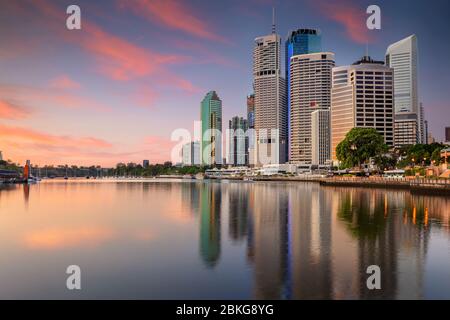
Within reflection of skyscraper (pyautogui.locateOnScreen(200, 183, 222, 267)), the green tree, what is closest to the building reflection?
reflection of skyscraper (pyautogui.locateOnScreen(200, 183, 222, 267))

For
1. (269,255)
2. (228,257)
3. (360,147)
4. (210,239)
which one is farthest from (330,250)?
(360,147)

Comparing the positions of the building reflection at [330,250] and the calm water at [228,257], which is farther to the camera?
the calm water at [228,257]

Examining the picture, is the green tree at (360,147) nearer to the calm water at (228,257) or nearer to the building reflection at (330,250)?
the building reflection at (330,250)

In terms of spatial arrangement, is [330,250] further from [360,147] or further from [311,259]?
A: [360,147]

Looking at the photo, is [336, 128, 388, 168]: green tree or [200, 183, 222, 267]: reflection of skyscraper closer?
[200, 183, 222, 267]: reflection of skyscraper

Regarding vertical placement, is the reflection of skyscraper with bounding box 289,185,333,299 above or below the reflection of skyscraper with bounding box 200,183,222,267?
above

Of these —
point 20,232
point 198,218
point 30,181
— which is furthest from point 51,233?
A: point 30,181

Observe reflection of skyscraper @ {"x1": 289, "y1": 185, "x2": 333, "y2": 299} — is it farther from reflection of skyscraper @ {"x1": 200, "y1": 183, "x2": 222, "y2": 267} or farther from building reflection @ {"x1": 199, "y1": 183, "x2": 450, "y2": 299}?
reflection of skyscraper @ {"x1": 200, "y1": 183, "x2": 222, "y2": 267}

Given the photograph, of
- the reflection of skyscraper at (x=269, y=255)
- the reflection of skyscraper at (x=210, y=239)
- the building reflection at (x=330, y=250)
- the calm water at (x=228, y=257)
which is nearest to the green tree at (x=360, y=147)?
the building reflection at (x=330, y=250)

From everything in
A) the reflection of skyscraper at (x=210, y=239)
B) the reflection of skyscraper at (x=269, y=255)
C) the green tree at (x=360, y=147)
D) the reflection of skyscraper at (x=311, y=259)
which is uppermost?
the green tree at (x=360, y=147)

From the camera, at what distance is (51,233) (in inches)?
1302

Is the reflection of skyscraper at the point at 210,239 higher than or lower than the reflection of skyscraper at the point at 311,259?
lower

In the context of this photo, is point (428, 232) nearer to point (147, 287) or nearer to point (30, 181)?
point (147, 287)

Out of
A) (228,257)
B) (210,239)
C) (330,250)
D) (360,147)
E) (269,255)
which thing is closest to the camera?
(228,257)
